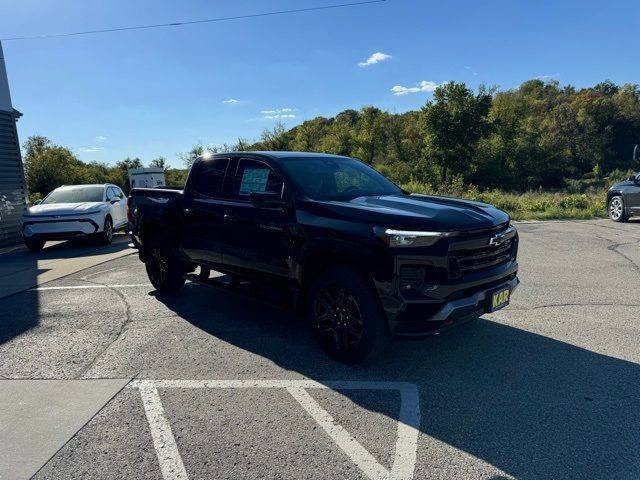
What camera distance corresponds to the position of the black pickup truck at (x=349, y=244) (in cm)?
346

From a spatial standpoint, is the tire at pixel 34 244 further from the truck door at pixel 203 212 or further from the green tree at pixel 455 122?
the green tree at pixel 455 122

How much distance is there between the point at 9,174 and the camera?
47.1 ft

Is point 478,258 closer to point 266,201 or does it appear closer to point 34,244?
point 266,201

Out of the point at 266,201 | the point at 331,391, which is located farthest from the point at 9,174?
the point at 331,391

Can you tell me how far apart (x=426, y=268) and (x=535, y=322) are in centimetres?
225

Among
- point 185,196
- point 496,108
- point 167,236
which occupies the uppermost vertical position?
point 496,108

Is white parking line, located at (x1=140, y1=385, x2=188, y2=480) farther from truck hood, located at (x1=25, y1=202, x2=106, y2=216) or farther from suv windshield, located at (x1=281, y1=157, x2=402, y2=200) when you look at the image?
truck hood, located at (x1=25, y1=202, x2=106, y2=216)

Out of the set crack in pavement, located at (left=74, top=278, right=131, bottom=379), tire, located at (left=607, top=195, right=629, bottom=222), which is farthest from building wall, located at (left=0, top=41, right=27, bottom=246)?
tire, located at (left=607, top=195, right=629, bottom=222)

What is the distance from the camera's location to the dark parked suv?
42.7 feet

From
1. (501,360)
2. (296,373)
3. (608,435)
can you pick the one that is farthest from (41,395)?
(608,435)

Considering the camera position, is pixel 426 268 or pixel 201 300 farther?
pixel 201 300

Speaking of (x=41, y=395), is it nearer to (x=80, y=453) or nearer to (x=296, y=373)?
(x=80, y=453)

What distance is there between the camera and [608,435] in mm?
2852

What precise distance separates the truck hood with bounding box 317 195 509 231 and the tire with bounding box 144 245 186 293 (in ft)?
9.46
